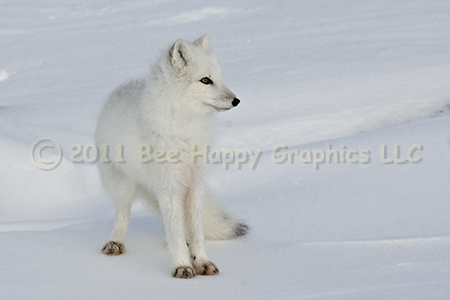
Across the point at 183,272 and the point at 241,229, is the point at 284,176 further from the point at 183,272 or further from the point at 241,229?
the point at 183,272

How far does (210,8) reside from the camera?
40.1 feet

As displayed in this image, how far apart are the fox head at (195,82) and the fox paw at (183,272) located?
76cm

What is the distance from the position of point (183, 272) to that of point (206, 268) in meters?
0.14

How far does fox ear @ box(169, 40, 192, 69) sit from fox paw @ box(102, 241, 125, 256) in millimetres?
1049

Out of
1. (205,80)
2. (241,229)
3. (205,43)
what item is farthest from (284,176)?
(205,80)

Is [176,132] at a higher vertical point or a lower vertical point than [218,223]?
higher

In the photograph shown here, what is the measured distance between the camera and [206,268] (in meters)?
2.75

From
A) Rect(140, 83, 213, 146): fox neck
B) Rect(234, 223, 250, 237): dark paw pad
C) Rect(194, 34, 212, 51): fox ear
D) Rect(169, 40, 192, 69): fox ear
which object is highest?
Rect(194, 34, 212, 51): fox ear

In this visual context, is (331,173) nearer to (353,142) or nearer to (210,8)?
(353,142)

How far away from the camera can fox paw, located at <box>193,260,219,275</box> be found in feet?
8.95

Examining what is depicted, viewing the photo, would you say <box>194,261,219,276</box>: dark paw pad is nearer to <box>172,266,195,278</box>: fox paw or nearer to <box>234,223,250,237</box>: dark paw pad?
<box>172,266,195,278</box>: fox paw

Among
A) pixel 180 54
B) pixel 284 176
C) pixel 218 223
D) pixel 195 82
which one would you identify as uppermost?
pixel 284 176

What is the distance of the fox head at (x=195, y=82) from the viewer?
2676mm

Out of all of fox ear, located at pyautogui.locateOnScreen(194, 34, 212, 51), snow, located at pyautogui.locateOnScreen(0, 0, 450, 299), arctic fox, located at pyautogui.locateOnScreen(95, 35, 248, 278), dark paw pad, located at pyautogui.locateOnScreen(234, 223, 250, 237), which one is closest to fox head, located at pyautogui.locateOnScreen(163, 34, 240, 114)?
arctic fox, located at pyautogui.locateOnScreen(95, 35, 248, 278)
